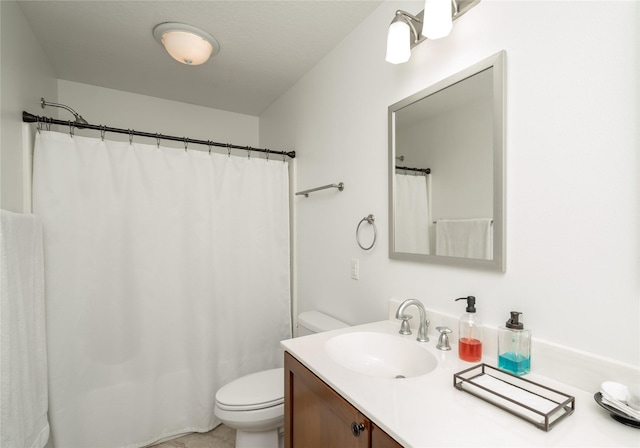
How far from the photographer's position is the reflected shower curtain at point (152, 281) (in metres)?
1.70

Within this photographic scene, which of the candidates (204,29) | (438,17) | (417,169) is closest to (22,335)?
(204,29)

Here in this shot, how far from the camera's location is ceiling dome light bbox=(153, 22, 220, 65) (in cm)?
166

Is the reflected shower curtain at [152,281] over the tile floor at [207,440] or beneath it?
over

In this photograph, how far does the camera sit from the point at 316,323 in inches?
72.5

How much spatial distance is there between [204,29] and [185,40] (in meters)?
0.12

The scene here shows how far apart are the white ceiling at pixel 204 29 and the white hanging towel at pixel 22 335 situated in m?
1.06

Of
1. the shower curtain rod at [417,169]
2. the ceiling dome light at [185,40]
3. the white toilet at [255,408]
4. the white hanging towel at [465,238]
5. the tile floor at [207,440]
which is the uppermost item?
the ceiling dome light at [185,40]

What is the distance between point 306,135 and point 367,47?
746 mm

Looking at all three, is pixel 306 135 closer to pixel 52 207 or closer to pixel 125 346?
pixel 52 207

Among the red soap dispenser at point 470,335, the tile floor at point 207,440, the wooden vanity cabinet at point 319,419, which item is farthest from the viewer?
the tile floor at point 207,440

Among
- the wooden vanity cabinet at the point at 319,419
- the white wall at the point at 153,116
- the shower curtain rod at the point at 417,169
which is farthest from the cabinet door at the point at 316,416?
the white wall at the point at 153,116

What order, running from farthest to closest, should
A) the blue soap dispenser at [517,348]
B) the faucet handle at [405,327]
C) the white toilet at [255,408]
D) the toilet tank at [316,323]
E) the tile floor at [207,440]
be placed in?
the tile floor at [207,440], the toilet tank at [316,323], the white toilet at [255,408], the faucet handle at [405,327], the blue soap dispenser at [517,348]

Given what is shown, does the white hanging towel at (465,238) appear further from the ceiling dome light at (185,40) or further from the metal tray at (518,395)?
the ceiling dome light at (185,40)

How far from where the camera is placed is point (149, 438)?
189cm
